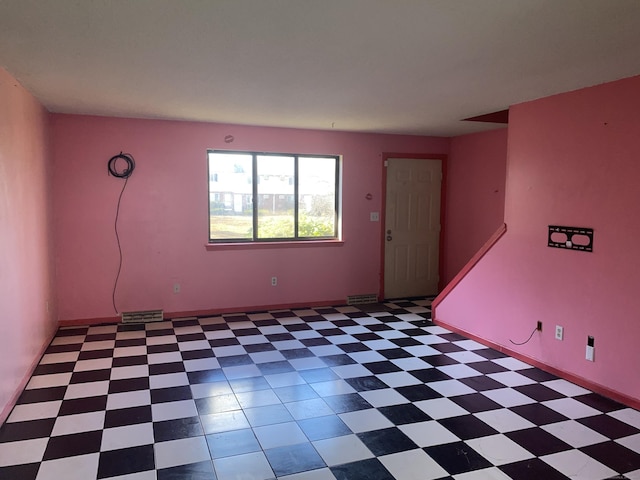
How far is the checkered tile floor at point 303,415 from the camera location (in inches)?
98.7

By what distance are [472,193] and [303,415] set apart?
13.6 ft

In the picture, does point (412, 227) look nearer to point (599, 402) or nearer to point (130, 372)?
point (599, 402)

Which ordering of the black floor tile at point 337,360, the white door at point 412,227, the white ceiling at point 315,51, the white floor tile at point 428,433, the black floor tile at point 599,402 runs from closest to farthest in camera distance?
the white ceiling at point 315,51 < the white floor tile at point 428,433 < the black floor tile at point 599,402 < the black floor tile at point 337,360 < the white door at point 412,227

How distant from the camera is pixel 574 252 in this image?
3680 mm

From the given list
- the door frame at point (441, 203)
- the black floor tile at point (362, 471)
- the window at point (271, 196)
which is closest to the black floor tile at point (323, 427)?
the black floor tile at point (362, 471)

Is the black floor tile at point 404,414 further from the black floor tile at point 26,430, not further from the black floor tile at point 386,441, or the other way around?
the black floor tile at point 26,430

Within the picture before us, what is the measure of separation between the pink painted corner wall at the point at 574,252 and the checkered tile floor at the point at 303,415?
0.33 metres

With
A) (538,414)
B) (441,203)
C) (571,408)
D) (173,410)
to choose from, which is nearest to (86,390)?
(173,410)

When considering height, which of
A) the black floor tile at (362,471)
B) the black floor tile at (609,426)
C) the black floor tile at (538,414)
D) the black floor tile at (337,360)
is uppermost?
the black floor tile at (337,360)

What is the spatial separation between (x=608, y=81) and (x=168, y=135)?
430 cm

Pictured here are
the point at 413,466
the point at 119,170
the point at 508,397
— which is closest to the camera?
the point at 413,466

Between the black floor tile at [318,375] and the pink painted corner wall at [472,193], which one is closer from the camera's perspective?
the black floor tile at [318,375]

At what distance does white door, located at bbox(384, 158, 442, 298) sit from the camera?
6488 mm

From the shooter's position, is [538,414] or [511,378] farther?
[511,378]
